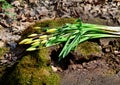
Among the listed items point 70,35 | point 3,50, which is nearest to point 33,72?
point 70,35

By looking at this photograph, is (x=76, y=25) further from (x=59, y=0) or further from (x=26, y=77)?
(x=59, y=0)

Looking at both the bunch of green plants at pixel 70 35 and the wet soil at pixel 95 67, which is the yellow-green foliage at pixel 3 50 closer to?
the bunch of green plants at pixel 70 35

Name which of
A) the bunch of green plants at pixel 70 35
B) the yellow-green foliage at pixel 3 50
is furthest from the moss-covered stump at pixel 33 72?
the yellow-green foliage at pixel 3 50

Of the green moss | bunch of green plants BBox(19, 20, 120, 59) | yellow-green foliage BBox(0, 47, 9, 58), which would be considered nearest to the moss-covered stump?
bunch of green plants BBox(19, 20, 120, 59)

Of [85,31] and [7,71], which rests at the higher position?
[85,31]

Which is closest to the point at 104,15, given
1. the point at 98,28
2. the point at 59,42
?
the point at 98,28

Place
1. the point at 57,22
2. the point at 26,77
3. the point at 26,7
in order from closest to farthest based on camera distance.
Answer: the point at 26,77, the point at 57,22, the point at 26,7

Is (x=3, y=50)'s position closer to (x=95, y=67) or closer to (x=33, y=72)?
(x=33, y=72)
